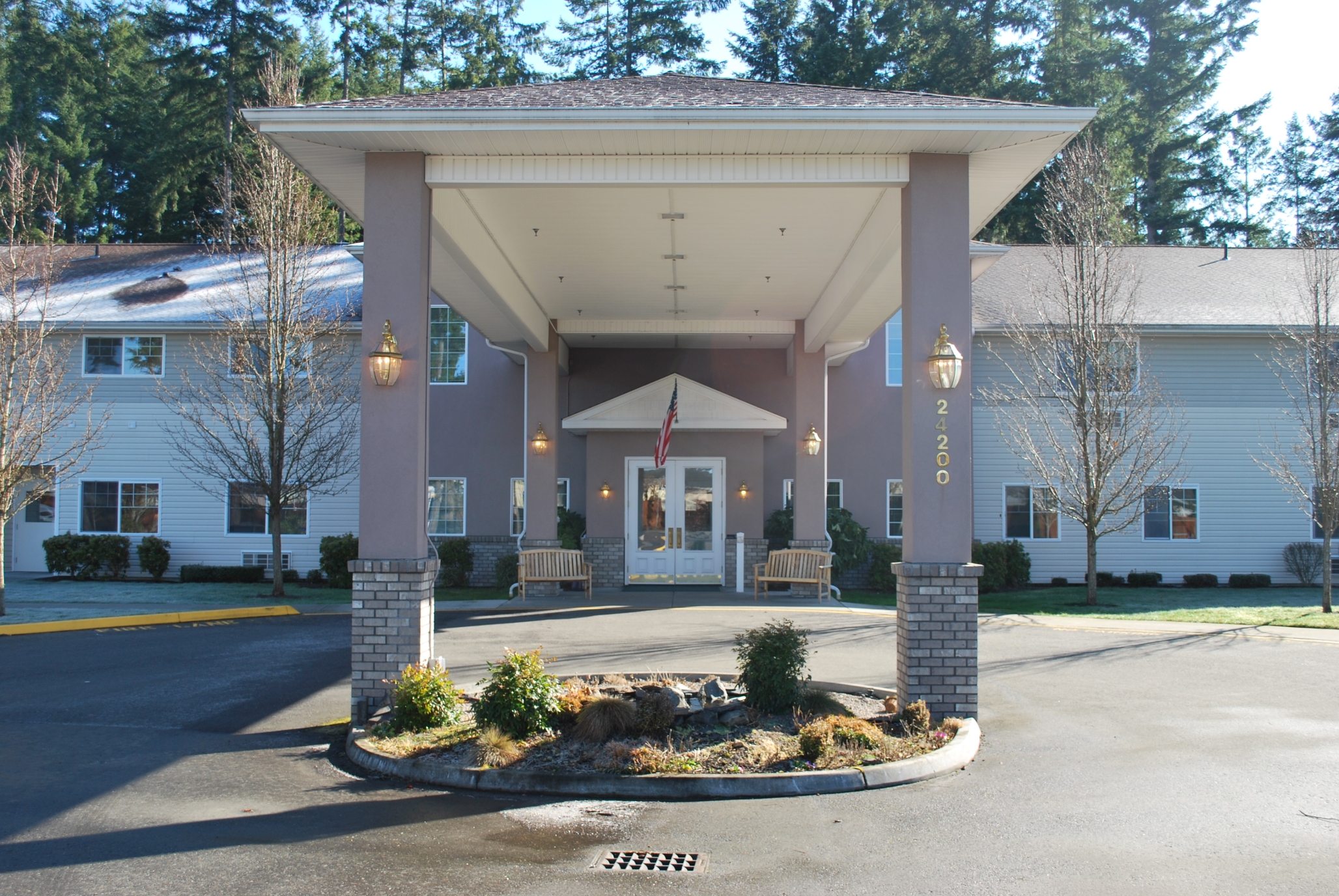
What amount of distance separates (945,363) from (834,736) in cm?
322

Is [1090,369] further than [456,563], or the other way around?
[456,563]

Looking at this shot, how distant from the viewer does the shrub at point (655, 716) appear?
22.4ft

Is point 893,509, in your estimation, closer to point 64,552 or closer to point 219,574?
point 219,574

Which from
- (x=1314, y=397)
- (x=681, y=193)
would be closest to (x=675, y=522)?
(x=681, y=193)

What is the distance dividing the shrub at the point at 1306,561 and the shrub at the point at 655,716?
18.5 meters

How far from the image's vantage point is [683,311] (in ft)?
53.5

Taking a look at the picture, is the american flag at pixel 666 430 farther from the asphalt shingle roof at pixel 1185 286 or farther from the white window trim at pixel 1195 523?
the white window trim at pixel 1195 523

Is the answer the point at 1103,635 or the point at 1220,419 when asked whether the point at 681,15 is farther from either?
the point at 1103,635

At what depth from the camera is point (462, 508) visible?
804 inches

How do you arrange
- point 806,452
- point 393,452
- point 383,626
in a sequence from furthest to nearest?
point 806,452, point 393,452, point 383,626

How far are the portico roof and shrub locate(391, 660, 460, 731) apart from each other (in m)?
4.38

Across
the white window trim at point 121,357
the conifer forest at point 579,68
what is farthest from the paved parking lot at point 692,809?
the conifer forest at point 579,68

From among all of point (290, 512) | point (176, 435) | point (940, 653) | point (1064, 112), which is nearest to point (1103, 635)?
point (940, 653)

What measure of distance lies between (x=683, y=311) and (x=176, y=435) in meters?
11.9
